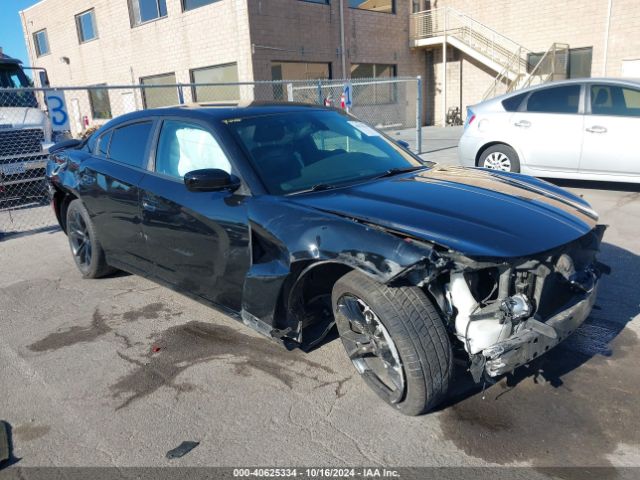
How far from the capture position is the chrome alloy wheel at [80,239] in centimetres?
526

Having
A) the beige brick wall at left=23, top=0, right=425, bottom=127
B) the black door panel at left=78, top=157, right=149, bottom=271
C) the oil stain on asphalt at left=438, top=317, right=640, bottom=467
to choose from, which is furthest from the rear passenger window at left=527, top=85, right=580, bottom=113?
the beige brick wall at left=23, top=0, right=425, bottom=127

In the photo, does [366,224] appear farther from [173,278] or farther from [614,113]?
[614,113]

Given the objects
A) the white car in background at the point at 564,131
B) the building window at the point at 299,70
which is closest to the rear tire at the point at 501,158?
the white car in background at the point at 564,131

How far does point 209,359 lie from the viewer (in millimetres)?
3672

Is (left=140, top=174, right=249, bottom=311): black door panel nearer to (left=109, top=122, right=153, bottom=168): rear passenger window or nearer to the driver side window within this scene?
the driver side window

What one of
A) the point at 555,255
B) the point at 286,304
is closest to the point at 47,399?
the point at 286,304

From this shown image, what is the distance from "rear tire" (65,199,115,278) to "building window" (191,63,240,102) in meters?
13.6

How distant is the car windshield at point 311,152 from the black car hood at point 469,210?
0.68ft

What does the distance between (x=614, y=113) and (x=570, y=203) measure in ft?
16.1

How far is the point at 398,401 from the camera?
2.89 meters

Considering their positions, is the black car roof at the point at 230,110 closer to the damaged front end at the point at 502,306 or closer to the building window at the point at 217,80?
the damaged front end at the point at 502,306

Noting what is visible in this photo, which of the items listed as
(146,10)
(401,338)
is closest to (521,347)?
(401,338)

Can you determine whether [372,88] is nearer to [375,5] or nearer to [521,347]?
[375,5]

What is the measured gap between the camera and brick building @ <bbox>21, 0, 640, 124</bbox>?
59.5 feet
